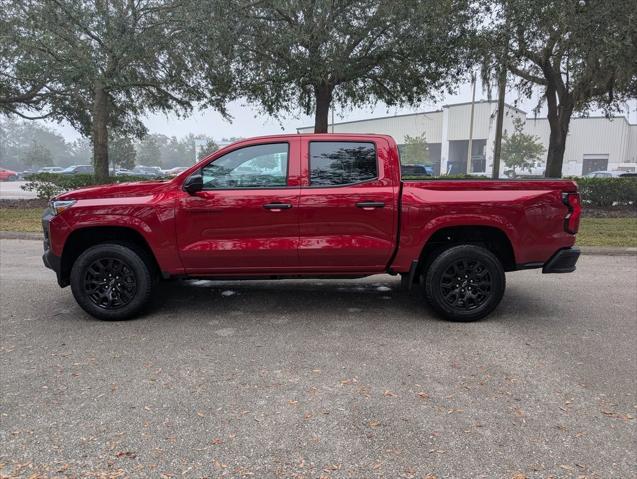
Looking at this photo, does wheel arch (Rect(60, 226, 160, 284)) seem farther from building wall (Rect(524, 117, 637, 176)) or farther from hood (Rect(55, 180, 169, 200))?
building wall (Rect(524, 117, 637, 176))

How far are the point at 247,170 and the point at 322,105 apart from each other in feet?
35.2

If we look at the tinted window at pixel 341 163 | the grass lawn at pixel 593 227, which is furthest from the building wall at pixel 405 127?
the tinted window at pixel 341 163

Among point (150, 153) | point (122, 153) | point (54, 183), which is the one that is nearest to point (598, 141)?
point (122, 153)

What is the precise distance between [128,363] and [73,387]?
0.48 meters

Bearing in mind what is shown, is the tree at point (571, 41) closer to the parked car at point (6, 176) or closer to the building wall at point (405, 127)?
the parked car at point (6, 176)

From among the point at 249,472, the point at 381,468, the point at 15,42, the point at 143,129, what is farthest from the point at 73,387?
the point at 143,129

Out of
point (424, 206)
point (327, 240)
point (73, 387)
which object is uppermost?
point (424, 206)

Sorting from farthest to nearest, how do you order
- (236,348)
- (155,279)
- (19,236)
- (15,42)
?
1. (15,42)
2. (19,236)
3. (155,279)
4. (236,348)

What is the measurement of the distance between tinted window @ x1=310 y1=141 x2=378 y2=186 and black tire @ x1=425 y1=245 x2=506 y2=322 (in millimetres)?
1130

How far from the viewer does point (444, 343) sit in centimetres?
430

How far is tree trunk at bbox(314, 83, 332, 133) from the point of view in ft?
47.6

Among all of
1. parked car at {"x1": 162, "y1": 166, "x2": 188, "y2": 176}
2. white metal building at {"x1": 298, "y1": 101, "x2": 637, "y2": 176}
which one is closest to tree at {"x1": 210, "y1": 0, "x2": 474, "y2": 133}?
parked car at {"x1": 162, "y1": 166, "x2": 188, "y2": 176}

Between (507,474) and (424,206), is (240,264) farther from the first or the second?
(507,474)

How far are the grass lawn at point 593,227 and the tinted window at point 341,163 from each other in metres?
6.31
